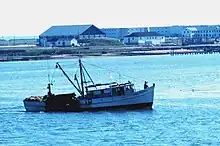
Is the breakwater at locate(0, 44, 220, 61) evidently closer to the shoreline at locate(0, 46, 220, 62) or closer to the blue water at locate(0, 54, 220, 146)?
the shoreline at locate(0, 46, 220, 62)

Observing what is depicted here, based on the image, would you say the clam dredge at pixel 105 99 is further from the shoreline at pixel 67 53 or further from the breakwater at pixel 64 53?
the breakwater at pixel 64 53

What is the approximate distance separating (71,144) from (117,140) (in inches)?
103

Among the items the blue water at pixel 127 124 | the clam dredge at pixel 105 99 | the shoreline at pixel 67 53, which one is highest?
the shoreline at pixel 67 53

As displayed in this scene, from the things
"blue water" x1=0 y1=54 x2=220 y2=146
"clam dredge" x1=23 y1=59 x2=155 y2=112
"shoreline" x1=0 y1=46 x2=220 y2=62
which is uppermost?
"shoreline" x1=0 y1=46 x2=220 y2=62

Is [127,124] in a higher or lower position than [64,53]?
lower

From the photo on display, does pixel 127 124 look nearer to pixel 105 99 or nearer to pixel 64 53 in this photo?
pixel 105 99

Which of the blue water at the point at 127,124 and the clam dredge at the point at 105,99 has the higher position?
the clam dredge at the point at 105,99

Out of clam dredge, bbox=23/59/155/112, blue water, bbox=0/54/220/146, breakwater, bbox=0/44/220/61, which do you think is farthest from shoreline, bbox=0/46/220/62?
clam dredge, bbox=23/59/155/112

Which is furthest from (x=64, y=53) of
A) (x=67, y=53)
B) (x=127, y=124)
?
(x=127, y=124)

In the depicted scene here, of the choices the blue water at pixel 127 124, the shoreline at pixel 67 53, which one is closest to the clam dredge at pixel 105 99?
the blue water at pixel 127 124

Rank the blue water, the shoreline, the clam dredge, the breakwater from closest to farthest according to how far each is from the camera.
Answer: the blue water
the clam dredge
the shoreline
the breakwater

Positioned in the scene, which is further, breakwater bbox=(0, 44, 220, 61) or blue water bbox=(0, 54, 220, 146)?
breakwater bbox=(0, 44, 220, 61)

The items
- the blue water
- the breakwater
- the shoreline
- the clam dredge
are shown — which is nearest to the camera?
the blue water

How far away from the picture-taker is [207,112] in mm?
54812
